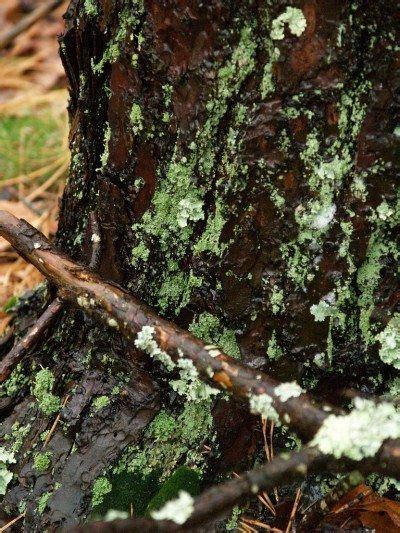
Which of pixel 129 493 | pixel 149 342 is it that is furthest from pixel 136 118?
pixel 129 493

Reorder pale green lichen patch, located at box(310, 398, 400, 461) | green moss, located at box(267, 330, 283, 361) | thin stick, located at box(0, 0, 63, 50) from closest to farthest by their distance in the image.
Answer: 1. pale green lichen patch, located at box(310, 398, 400, 461)
2. green moss, located at box(267, 330, 283, 361)
3. thin stick, located at box(0, 0, 63, 50)

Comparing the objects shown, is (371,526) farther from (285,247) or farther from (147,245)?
(147,245)

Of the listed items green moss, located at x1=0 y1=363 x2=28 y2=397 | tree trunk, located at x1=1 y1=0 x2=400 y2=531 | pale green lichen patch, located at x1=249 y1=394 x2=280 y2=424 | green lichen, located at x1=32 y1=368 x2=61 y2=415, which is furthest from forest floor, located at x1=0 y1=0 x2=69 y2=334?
pale green lichen patch, located at x1=249 y1=394 x2=280 y2=424

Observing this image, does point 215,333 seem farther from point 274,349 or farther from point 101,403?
point 101,403

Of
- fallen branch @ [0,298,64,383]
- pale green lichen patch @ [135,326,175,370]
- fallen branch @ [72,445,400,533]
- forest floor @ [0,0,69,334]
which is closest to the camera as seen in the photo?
fallen branch @ [72,445,400,533]

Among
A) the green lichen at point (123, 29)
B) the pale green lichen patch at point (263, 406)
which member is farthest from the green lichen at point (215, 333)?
the green lichen at point (123, 29)

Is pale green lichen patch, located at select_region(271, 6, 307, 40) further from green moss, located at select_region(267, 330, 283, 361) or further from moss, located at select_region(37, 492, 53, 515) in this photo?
moss, located at select_region(37, 492, 53, 515)

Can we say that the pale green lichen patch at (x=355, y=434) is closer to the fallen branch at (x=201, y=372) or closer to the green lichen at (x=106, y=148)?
the fallen branch at (x=201, y=372)

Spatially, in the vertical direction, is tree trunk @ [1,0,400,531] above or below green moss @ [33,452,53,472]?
above
